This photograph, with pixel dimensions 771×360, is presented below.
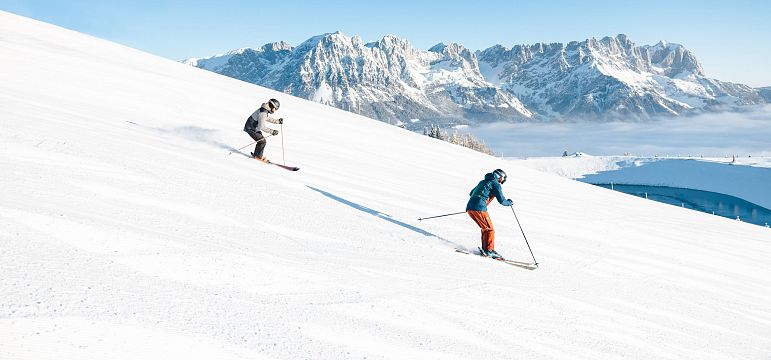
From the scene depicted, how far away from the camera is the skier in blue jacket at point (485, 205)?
345 inches

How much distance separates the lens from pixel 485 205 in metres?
9.00

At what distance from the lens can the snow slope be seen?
3.90 m

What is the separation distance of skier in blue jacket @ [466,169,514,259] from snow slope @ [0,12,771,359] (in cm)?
54

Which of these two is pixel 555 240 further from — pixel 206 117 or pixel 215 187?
pixel 206 117

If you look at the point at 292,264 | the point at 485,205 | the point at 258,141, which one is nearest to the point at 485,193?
the point at 485,205

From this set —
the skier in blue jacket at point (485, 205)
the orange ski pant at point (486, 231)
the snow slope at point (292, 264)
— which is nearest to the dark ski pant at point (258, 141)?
the snow slope at point (292, 264)

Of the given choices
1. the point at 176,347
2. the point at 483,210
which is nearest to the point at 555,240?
the point at 483,210

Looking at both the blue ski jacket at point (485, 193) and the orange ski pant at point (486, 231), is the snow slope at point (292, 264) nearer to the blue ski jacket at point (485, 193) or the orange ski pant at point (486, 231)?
the orange ski pant at point (486, 231)

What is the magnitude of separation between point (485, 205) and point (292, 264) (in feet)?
14.2

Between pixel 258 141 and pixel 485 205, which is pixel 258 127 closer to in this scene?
pixel 258 141

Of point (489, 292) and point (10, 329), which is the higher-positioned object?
point (10, 329)

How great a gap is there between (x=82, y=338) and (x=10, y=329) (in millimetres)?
415

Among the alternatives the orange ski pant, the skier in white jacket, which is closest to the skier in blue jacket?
the orange ski pant

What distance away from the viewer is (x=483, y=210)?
351 inches
